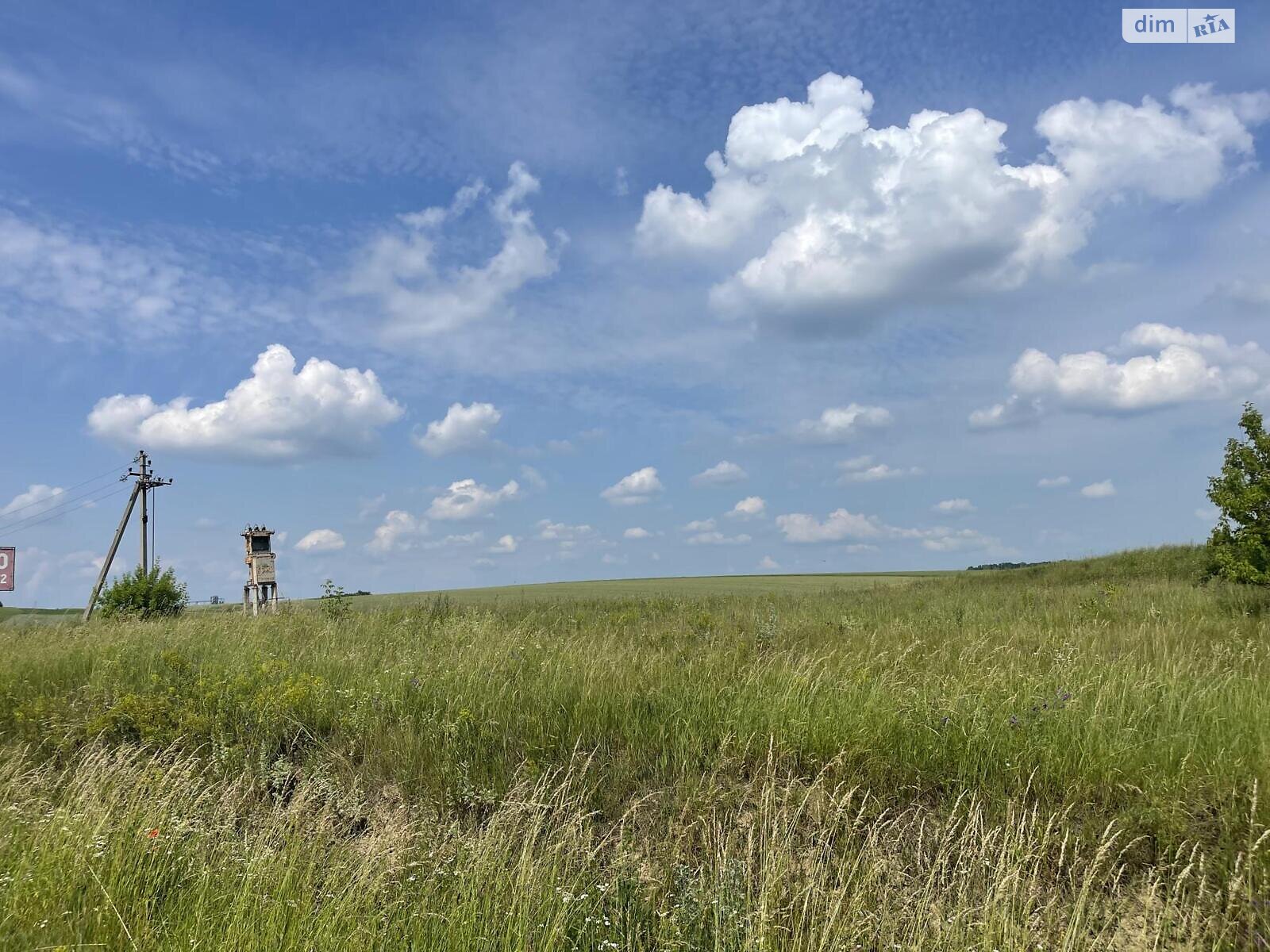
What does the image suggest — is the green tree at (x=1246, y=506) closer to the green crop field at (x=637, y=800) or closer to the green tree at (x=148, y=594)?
the green crop field at (x=637, y=800)

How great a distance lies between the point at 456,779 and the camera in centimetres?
539

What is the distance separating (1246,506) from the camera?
17375 millimetres

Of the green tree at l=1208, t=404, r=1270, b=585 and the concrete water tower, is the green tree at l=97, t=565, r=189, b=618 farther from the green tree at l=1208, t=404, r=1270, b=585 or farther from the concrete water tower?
the green tree at l=1208, t=404, r=1270, b=585

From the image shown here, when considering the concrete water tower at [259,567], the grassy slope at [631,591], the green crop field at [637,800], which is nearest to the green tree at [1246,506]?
Answer: the green crop field at [637,800]

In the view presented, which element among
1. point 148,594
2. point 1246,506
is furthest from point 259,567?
point 1246,506

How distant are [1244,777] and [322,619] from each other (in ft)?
45.1

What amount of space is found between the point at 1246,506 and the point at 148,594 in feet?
109

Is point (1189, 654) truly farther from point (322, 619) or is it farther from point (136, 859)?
point (322, 619)

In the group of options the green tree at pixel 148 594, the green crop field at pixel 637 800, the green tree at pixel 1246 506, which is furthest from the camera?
the green tree at pixel 148 594

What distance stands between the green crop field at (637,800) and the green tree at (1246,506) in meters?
9.34

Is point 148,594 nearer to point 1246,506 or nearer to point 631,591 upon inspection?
point 631,591

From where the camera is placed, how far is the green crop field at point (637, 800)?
3.45 meters

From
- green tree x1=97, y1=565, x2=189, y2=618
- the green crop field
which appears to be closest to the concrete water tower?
green tree x1=97, y1=565, x2=189, y2=618

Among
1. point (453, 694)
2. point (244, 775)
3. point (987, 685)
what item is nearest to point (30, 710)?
point (244, 775)
